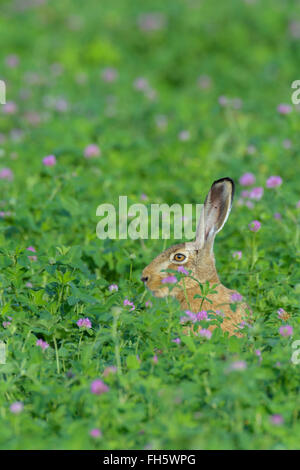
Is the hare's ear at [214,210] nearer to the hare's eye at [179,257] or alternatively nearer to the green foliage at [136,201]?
the hare's eye at [179,257]

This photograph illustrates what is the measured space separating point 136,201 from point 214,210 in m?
1.49

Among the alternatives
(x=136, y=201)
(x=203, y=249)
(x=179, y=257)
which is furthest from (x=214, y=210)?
(x=136, y=201)

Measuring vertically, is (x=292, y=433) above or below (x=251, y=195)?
below

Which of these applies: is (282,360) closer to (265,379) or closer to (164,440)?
(265,379)

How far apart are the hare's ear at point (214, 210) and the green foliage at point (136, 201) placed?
0.39 metres

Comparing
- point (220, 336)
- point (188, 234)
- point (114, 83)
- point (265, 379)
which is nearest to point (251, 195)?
point (188, 234)

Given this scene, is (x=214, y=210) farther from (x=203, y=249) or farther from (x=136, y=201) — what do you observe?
(x=136, y=201)

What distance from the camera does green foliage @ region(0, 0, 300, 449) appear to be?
421 centimetres

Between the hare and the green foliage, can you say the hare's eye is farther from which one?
the green foliage

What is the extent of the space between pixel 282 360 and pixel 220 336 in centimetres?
62

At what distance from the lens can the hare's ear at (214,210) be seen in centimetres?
613

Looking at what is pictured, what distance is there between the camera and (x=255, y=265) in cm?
638

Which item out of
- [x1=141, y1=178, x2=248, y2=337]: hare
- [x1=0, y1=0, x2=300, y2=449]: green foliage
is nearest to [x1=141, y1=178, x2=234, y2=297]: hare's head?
[x1=141, y1=178, x2=248, y2=337]: hare

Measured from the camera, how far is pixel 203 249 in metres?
6.28
